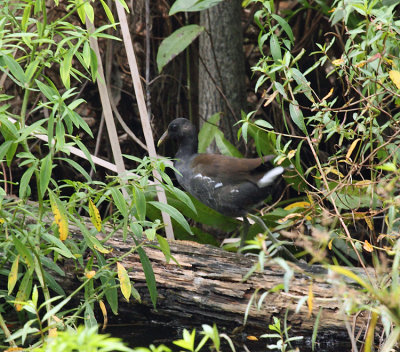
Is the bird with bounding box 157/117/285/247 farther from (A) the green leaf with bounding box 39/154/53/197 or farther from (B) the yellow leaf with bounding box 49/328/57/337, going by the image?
(B) the yellow leaf with bounding box 49/328/57/337

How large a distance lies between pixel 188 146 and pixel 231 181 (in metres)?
0.58

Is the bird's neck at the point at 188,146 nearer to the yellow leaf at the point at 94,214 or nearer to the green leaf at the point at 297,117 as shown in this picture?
the green leaf at the point at 297,117

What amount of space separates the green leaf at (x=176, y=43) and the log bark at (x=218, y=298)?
1393 millimetres

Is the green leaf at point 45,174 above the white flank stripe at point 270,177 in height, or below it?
above

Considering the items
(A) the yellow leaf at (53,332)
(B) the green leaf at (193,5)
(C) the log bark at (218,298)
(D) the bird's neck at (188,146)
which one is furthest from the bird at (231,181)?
(A) the yellow leaf at (53,332)

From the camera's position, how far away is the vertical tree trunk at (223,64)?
4.36m

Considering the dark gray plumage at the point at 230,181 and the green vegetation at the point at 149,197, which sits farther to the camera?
the dark gray plumage at the point at 230,181

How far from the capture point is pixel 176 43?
4168mm

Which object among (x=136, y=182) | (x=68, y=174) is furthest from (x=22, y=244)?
(x=68, y=174)

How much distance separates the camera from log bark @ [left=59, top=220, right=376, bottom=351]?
277 cm

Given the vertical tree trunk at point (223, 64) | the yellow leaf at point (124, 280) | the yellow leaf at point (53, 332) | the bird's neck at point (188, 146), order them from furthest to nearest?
the vertical tree trunk at point (223, 64), the bird's neck at point (188, 146), the yellow leaf at point (124, 280), the yellow leaf at point (53, 332)

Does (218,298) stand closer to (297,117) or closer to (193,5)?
(297,117)

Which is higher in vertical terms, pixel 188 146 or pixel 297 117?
pixel 297 117

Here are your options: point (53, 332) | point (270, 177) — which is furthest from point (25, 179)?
point (270, 177)
